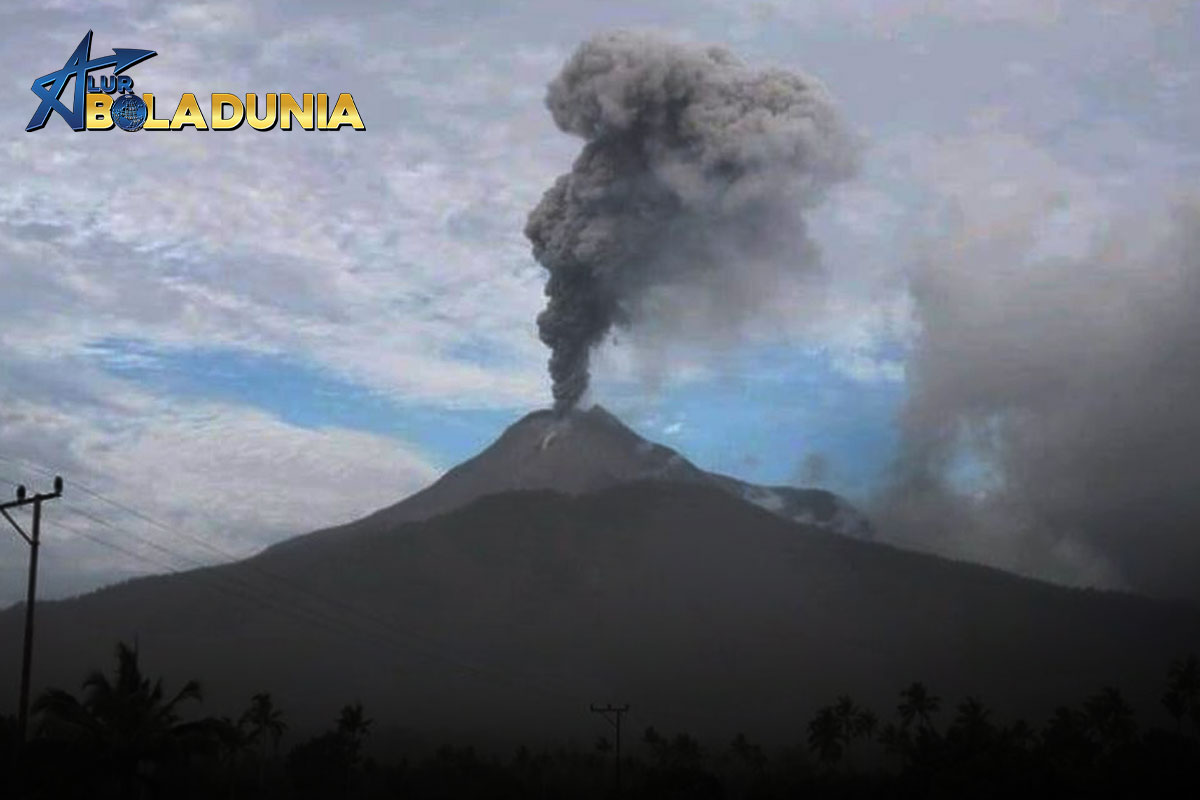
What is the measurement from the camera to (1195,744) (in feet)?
250

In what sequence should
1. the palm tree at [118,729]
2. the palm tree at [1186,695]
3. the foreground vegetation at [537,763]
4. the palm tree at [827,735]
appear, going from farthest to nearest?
the palm tree at [827,735]
the palm tree at [1186,695]
the foreground vegetation at [537,763]
the palm tree at [118,729]

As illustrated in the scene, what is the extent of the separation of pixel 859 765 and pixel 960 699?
186 feet

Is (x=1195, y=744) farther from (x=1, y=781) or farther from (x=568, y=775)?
(x=1, y=781)

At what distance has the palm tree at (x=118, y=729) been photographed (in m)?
31.8

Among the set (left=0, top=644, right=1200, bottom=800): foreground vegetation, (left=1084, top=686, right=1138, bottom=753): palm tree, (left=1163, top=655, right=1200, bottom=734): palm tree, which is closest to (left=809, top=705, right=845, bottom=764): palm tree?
(left=0, top=644, right=1200, bottom=800): foreground vegetation

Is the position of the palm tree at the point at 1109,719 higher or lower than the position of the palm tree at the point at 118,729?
higher

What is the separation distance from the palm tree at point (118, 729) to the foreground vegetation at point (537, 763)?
0.03 meters

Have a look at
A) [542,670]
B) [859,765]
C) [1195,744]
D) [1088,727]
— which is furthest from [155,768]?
[542,670]

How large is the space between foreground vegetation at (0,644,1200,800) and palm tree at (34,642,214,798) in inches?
1.1

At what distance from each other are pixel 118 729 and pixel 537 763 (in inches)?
2652

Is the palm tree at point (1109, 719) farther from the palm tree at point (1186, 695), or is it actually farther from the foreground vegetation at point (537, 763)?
the palm tree at point (1186, 695)

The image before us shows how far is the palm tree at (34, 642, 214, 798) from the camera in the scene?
104 ft

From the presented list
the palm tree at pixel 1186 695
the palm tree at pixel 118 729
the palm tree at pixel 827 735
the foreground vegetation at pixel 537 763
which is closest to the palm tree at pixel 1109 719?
the foreground vegetation at pixel 537 763

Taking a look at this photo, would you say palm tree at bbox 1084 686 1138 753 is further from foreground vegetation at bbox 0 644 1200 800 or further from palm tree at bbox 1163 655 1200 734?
palm tree at bbox 1163 655 1200 734
